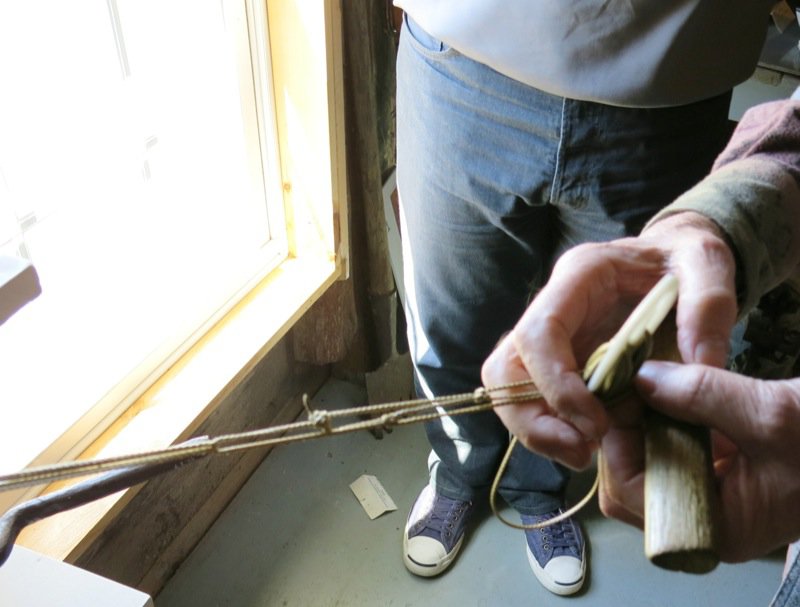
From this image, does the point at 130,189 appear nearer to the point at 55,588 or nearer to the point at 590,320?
the point at 55,588

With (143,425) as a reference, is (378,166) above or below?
above

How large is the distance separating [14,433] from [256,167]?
59cm

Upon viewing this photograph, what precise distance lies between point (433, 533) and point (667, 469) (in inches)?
40.8

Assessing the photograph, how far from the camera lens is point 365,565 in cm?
146

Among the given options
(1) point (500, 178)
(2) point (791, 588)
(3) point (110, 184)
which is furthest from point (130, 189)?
(2) point (791, 588)

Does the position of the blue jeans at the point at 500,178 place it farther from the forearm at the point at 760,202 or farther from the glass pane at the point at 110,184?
the glass pane at the point at 110,184

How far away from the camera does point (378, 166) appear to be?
136 centimetres

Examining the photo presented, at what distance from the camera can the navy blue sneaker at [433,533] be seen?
1.43 meters

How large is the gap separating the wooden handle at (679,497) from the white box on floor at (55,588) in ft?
1.55

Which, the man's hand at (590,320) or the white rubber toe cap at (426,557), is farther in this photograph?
the white rubber toe cap at (426,557)

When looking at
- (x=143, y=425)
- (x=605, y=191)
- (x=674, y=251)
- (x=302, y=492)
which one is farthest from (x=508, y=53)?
(x=302, y=492)

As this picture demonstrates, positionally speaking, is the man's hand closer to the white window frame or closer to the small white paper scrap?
the white window frame

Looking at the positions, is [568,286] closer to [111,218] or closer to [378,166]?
[111,218]

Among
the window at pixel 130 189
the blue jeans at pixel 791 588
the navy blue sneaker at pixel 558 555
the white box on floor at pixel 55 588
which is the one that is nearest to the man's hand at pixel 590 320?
the blue jeans at pixel 791 588
